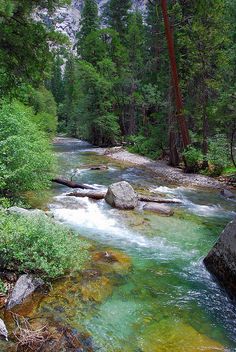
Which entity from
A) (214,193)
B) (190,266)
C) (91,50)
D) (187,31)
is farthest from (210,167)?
(91,50)

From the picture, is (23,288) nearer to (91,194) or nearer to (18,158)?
(18,158)

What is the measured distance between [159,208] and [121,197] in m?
1.48

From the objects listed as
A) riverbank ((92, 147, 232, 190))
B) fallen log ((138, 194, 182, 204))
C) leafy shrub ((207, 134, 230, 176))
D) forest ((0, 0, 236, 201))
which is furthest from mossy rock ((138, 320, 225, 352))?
leafy shrub ((207, 134, 230, 176))

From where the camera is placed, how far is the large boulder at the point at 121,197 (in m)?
Result: 13.0

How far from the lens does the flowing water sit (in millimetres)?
5719

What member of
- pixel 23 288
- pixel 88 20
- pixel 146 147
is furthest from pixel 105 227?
pixel 88 20

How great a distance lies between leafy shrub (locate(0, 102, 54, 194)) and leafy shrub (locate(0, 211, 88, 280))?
3525mm

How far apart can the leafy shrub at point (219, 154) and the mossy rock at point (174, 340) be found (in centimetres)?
1384

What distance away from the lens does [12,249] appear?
269 inches

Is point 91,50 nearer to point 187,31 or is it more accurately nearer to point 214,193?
point 187,31

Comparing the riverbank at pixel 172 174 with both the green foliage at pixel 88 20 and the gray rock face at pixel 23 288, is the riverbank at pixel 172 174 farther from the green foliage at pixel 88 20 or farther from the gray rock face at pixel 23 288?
the green foliage at pixel 88 20

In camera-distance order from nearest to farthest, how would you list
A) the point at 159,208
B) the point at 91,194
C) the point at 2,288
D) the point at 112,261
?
the point at 2,288 → the point at 112,261 → the point at 159,208 → the point at 91,194

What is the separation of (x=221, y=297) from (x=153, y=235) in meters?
3.54

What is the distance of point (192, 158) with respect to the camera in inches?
787
